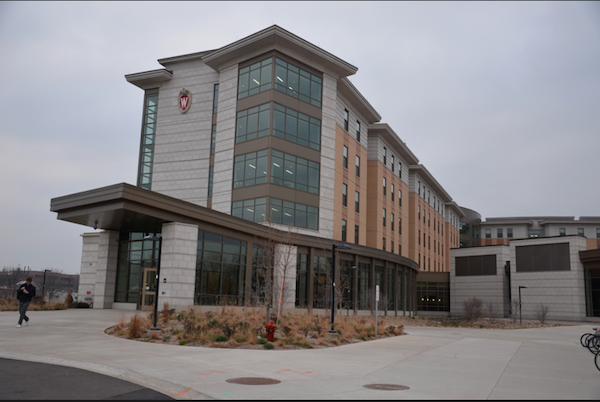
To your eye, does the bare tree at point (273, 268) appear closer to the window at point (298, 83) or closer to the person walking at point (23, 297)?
the window at point (298, 83)

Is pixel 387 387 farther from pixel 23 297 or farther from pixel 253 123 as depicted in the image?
pixel 253 123

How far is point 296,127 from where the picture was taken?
40.4 metres

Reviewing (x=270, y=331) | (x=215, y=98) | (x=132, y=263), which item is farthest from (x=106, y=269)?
(x=270, y=331)

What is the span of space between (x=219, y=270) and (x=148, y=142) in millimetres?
20642

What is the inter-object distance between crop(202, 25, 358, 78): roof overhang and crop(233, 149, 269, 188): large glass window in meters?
8.47

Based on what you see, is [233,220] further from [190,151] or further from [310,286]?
[190,151]

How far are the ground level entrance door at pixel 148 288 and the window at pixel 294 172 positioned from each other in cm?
1161

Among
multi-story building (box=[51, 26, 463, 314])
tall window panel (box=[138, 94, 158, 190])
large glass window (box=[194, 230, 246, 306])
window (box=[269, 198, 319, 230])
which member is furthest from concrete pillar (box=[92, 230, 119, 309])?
tall window panel (box=[138, 94, 158, 190])

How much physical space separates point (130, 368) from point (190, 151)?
35.5 metres

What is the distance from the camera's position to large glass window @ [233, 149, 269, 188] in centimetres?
3831

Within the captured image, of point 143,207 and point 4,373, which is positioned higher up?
point 143,207

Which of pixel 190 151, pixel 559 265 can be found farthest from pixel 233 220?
pixel 559 265

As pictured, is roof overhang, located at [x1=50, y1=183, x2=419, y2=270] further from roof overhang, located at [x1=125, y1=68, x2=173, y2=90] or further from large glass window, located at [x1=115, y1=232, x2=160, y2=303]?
roof overhang, located at [x1=125, y1=68, x2=173, y2=90]

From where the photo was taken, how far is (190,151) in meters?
44.9
